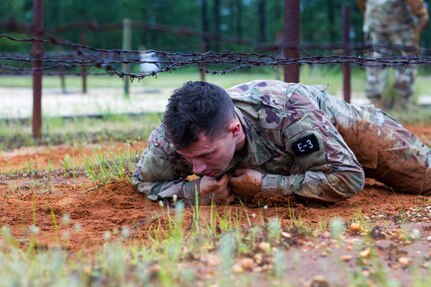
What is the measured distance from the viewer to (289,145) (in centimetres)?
379

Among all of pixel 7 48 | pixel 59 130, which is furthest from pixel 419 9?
pixel 7 48

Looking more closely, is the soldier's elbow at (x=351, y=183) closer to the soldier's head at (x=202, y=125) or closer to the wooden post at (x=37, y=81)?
the soldier's head at (x=202, y=125)

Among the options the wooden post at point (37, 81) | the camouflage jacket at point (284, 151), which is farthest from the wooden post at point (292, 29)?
the wooden post at point (37, 81)

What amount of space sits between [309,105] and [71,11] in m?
47.4

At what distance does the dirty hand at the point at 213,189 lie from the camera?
381 cm

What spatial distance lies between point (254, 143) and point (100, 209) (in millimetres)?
932

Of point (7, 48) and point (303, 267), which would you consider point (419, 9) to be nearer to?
point (303, 267)

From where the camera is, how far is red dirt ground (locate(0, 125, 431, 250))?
3.35 m

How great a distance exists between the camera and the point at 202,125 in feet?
11.3

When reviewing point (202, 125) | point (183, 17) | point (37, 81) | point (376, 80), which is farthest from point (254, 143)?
point (183, 17)

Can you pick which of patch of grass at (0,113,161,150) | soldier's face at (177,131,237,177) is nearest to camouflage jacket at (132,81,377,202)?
soldier's face at (177,131,237,177)

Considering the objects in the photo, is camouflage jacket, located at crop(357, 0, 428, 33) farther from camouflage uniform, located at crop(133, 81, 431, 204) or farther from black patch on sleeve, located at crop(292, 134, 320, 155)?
black patch on sleeve, located at crop(292, 134, 320, 155)

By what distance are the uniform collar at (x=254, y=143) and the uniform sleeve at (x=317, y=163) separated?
4.0 inches

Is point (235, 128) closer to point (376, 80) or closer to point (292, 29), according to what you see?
point (292, 29)
